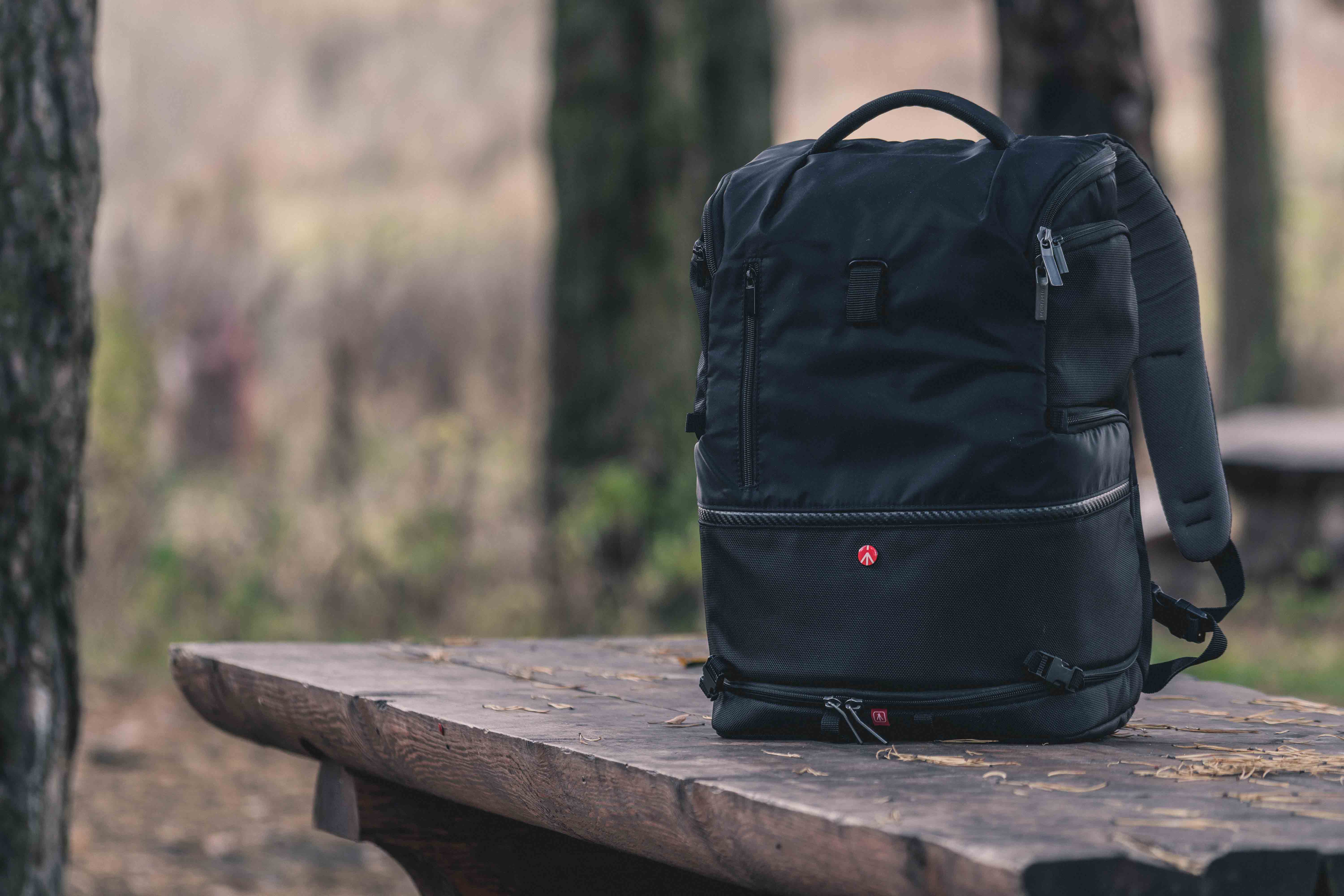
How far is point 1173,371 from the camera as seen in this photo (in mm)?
1987

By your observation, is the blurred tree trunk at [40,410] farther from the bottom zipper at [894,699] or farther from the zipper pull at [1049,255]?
the zipper pull at [1049,255]

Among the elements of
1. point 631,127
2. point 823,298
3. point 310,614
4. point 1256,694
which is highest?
point 631,127

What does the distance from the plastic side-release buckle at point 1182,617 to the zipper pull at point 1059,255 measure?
46 centimetres

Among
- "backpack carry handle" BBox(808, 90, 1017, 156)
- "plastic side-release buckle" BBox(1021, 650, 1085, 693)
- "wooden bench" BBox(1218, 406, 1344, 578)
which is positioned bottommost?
"wooden bench" BBox(1218, 406, 1344, 578)

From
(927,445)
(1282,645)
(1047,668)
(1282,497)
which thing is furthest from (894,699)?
(1282,497)

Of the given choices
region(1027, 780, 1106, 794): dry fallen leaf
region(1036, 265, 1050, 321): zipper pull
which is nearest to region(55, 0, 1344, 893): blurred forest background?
region(1036, 265, 1050, 321): zipper pull

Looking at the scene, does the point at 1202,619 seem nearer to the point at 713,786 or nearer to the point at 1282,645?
the point at 713,786

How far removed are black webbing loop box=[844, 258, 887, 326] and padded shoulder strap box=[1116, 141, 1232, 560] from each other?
0.36 metres

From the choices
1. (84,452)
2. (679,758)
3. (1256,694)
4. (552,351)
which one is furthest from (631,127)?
(679,758)

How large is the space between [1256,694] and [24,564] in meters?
1.88

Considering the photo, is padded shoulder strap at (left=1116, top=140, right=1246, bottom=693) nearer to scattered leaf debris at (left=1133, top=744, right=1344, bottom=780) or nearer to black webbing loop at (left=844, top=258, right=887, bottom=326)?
scattered leaf debris at (left=1133, top=744, right=1344, bottom=780)

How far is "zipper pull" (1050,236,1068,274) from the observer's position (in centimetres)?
178

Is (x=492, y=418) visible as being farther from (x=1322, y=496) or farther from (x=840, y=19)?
(x=840, y=19)

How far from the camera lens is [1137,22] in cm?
466
